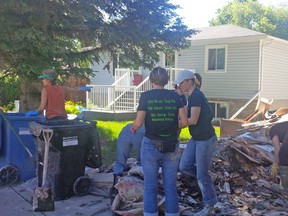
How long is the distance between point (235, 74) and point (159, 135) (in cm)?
1429

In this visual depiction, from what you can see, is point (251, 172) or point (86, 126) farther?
point (251, 172)

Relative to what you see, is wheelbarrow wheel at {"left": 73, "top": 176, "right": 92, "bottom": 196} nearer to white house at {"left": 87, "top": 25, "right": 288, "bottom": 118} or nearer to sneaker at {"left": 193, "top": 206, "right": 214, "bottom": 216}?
sneaker at {"left": 193, "top": 206, "right": 214, "bottom": 216}

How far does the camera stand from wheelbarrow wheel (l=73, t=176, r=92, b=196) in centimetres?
552

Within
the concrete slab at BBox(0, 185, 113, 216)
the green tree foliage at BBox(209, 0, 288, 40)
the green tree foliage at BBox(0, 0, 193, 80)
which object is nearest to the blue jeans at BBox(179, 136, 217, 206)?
the concrete slab at BBox(0, 185, 113, 216)

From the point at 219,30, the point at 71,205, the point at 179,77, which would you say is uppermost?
the point at 219,30

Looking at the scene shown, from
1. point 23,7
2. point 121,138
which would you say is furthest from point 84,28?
point 121,138

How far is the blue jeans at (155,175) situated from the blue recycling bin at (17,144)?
A: 2.88 meters

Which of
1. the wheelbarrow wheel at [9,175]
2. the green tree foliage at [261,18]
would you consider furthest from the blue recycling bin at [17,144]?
the green tree foliage at [261,18]

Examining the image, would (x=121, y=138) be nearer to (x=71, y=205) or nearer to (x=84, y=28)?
(x=71, y=205)

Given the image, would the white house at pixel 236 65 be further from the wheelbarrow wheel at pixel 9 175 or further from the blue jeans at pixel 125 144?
the blue jeans at pixel 125 144

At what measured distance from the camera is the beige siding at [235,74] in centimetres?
1712

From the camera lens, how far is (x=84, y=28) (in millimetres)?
8930

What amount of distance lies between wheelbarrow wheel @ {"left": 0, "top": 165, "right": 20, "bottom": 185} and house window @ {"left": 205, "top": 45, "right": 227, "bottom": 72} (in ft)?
44.0

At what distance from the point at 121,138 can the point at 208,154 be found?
1.41 m
